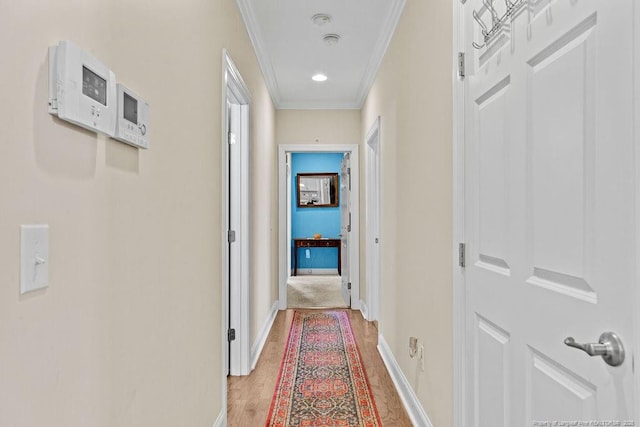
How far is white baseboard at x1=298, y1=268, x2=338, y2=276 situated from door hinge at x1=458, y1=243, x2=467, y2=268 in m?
6.49

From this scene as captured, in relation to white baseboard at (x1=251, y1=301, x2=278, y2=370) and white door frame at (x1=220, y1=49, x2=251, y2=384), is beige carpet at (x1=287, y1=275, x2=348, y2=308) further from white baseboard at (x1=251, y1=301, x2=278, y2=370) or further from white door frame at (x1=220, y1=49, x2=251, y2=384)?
white door frame at (x1=220, y1=49, x2=251, y2=384)

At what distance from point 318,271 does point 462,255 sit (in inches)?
259

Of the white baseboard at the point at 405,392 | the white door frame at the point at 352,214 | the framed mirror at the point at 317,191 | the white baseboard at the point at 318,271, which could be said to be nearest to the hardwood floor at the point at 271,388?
the white baseboard at the point at 405,392

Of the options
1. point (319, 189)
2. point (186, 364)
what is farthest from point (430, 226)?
point (319, 189)

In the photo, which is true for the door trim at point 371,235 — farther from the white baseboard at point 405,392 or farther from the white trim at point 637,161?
the white trim at point 637,161

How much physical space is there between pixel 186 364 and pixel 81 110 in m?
1.11

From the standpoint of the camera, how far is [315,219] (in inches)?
320

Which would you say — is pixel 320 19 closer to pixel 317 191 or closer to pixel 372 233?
pixel 372 233

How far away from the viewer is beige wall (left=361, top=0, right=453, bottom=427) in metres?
1.80

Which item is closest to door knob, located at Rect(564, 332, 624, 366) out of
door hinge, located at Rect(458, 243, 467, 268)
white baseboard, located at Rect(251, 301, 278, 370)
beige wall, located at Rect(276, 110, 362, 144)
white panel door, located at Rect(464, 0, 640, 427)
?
white panel door, located at Rect(464, 0, 640, 427)

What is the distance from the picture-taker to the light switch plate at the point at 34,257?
71cm

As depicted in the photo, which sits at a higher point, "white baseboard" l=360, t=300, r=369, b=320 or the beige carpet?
"white baseboard" l=360, t=300, r=369, b=320

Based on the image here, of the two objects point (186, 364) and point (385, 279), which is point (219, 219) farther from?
point (385, 279)

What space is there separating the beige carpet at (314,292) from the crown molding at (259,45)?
2588 mm
